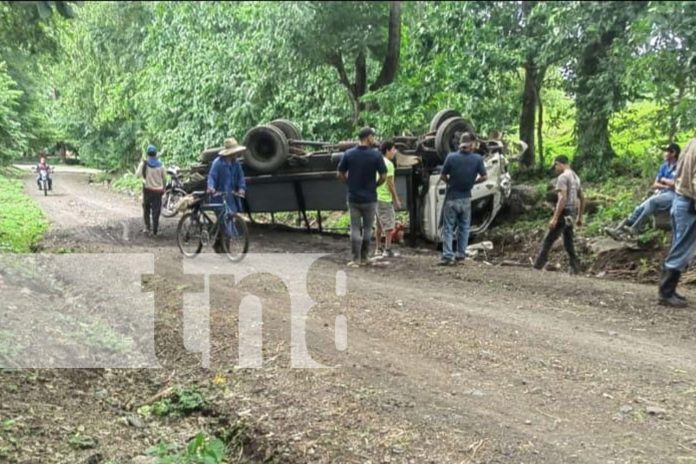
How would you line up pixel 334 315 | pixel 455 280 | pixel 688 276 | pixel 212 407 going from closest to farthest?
1. pixel 212 407
2. pixel 334 315
3. pixel 455 280
4. pixel 688 276

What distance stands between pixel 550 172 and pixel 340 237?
618 centimetres

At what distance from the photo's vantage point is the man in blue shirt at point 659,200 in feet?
31.7

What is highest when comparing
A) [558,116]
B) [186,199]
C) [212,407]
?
[558,116]

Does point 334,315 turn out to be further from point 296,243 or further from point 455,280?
point 296,243

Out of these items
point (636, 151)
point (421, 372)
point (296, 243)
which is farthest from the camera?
point (636, 151)

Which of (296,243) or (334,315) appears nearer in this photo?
(334,315)

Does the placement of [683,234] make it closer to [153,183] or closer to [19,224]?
[153,183]

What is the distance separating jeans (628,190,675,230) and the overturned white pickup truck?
Result: 2.43 meters

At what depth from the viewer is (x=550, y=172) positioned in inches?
638

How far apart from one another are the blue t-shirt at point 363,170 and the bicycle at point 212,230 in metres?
1.83

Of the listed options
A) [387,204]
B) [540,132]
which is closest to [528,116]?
[540,132]

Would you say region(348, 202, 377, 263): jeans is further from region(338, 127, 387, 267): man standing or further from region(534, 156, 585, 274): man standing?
region(534, 156, 585, 274): man standing

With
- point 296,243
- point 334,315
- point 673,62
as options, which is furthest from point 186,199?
point 673,62

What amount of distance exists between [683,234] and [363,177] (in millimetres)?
3951
